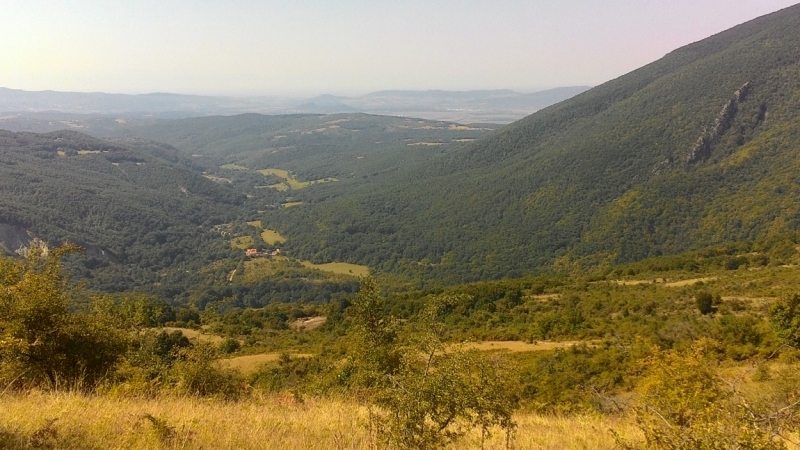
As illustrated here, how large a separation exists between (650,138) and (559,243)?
1385 inches

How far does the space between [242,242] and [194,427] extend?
111066mm

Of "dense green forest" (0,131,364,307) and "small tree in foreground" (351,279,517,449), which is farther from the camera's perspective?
"dense green forest" (0,131,364,307)

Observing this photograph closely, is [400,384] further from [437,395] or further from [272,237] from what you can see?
[272,237]

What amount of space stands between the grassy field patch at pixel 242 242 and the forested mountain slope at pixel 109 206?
2.96m

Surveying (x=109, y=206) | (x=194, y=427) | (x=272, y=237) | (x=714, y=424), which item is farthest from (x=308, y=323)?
(x=109, y=206)

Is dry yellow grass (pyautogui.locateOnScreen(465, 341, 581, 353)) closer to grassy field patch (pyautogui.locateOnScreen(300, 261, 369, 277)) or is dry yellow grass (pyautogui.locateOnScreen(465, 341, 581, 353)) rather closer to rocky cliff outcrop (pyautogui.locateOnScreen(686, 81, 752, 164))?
grassy field patch (pyautogui.locateOnScreen(300, 261, 369, 277))

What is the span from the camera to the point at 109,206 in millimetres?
104375

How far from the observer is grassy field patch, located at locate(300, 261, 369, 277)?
90.4 m

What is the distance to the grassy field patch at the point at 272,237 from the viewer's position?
360ft

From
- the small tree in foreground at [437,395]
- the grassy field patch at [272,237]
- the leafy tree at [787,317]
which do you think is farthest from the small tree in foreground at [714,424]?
the grassy field patch at [272,237]

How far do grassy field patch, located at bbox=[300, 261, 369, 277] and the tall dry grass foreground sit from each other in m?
81.7

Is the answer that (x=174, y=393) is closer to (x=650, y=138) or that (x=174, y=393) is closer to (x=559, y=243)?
(x=559, y=243)

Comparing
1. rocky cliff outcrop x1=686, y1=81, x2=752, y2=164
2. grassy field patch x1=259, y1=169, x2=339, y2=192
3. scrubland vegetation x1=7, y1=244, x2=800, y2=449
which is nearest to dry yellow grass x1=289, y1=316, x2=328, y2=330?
scrubland vegetation x1=7, y1=244, x2=800, y2=449

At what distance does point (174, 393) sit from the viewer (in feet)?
30.2
